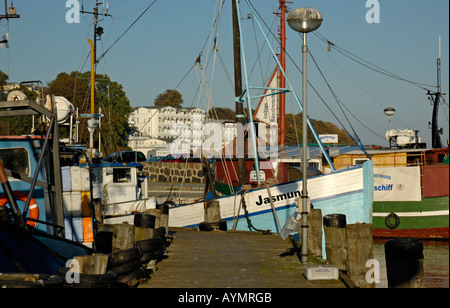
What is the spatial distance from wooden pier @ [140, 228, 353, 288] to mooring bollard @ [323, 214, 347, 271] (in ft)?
2.24

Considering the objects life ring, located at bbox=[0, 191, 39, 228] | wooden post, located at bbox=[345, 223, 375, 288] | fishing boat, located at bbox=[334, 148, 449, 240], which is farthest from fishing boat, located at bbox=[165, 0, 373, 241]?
fishing boat, located at bbox=[334, 148, 449, 240]

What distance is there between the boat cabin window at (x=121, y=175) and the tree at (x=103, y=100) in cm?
2643

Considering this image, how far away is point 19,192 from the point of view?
12.5 meters

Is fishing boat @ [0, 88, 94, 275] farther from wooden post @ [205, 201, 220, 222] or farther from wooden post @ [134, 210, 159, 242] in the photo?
wooden post @ [205, 201, 220, 222]

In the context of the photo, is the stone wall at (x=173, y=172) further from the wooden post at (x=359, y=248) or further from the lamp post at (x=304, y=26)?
the wooden post at (x=359, y=248)

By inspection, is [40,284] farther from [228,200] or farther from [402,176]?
[402,176]

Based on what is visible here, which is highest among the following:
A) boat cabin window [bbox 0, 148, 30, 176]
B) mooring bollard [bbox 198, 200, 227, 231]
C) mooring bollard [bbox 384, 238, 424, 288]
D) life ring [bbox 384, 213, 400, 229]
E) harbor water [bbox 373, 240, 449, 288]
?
boat cabin window [bbox 0, 148, 30, 176]

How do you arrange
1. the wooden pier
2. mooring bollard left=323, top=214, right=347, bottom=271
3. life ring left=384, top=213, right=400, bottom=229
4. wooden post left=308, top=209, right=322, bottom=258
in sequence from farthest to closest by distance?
1. life ring left=384, top=213, right=400, bottom=229
2. wooden post left=308, top=209, right=322, bottom=258
3. mooring bollard left=323, top=214, right=347, bottom=271
4. the wooden pier

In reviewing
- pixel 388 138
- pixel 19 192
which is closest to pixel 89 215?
pixel 19 192

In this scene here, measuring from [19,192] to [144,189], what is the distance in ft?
33.8

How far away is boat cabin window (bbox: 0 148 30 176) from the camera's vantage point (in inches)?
485

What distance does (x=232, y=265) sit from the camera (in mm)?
11750

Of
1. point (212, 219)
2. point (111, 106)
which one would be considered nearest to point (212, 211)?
point (212, 219)

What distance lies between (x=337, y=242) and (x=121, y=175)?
1147 cm
